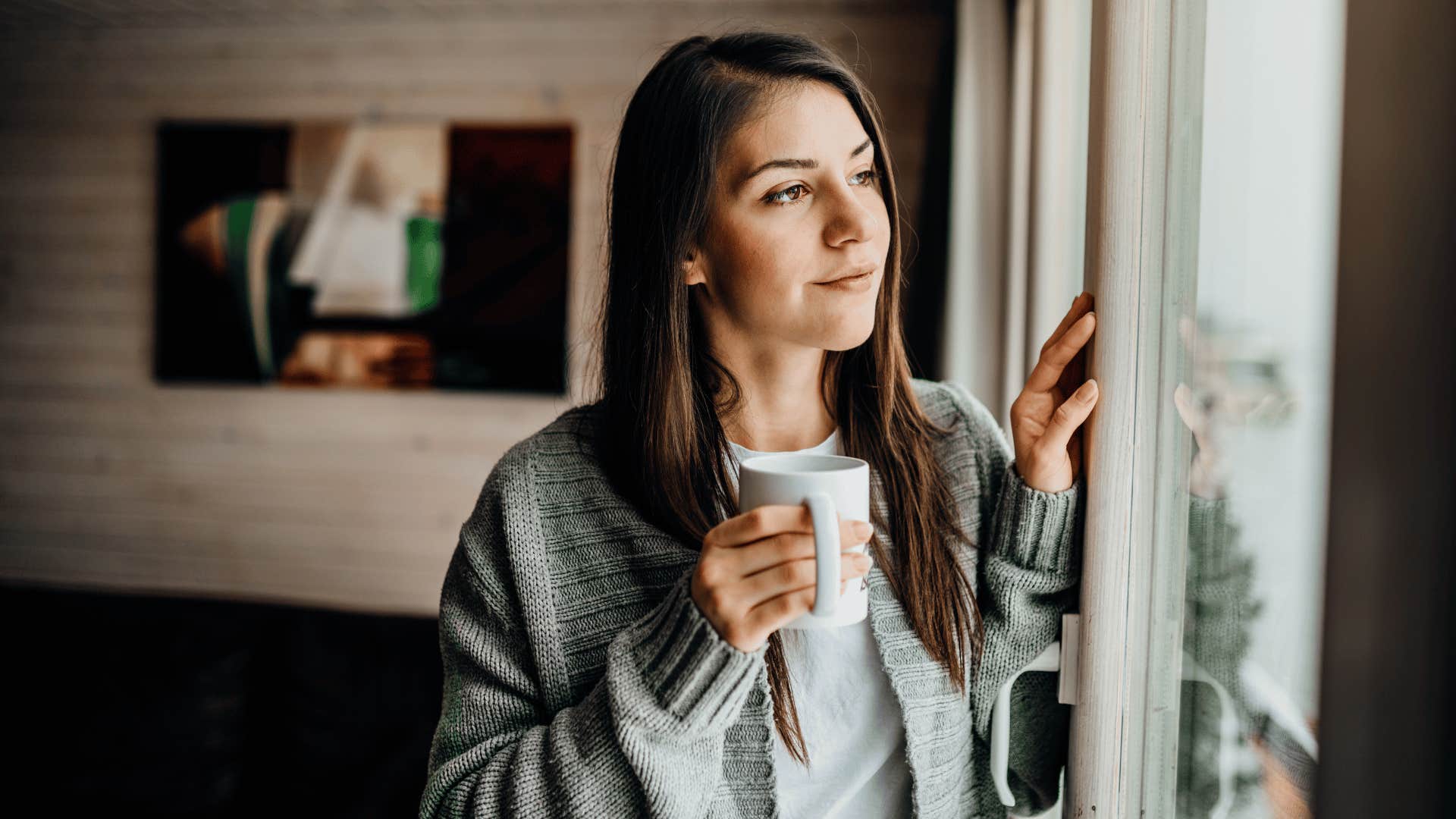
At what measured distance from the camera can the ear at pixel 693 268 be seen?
3.11 feet

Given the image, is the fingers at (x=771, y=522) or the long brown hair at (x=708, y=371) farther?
the long brown hair at (x=708, y=371)

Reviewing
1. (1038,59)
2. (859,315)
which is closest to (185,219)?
(1038,59)

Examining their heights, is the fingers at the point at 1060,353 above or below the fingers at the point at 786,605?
above

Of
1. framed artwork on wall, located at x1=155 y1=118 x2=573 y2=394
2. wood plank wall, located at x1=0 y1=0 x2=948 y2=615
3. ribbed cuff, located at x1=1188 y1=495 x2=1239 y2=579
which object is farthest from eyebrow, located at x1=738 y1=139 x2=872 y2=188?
framed artwork on wall, located at x1=155 y1=118 x2=573 y2=394

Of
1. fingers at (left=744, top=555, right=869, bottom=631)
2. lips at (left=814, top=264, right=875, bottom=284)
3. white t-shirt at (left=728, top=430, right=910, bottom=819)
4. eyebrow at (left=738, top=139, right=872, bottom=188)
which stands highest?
eyebrow at (left=738, top=139, right=872, bottom=188)

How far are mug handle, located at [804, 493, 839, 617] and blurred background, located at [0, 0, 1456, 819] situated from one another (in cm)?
28

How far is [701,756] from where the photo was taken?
0.79 metres

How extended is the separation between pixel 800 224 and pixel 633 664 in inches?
17.4

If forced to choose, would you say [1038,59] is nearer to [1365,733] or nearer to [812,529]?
[812,529]

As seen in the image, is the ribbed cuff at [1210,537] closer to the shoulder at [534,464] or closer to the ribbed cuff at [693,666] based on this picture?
the ribbed cuff at [693,666]

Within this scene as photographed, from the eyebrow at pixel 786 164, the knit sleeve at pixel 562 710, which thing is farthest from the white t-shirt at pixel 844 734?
the eyebrow at pixel 786 164

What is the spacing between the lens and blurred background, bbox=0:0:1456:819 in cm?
36

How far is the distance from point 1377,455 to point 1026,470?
506 mm

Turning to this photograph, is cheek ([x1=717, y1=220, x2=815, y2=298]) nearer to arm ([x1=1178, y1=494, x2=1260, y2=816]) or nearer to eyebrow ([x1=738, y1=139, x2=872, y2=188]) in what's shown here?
eyebrow ([x1=738, y1=139, x2=872, y2=188])
